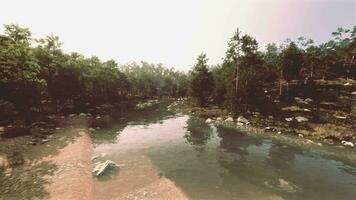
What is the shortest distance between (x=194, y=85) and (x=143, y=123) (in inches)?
788

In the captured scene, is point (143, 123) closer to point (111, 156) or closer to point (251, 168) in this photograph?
point (111, 156)

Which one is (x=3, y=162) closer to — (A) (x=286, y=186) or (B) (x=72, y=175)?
(B) (x=72, y=175)

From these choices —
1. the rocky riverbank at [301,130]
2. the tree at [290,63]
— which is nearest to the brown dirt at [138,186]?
the rocky riverbank at [301,130]

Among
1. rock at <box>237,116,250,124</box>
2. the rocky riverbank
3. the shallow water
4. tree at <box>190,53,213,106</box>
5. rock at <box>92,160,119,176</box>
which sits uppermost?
tree at <box>190,53,213,106</box>

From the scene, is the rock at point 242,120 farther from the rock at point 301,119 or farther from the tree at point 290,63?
the tree at point 290,63

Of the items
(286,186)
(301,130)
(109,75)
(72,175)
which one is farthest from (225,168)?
(109,75)

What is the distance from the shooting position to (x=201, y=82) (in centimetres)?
5997

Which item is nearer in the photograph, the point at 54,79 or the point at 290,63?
the point at 54,79

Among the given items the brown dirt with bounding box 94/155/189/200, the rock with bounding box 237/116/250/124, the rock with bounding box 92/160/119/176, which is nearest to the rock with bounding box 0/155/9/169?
the rock with bounding box 92/160/119/176

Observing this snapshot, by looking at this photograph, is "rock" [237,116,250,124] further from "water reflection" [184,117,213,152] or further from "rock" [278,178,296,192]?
"rock" [278,178,296,192]

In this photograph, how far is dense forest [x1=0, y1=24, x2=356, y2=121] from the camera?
1524 inches

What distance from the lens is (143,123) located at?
45.6m

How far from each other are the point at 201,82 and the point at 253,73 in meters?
17.7

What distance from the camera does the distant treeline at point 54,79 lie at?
34688mm
